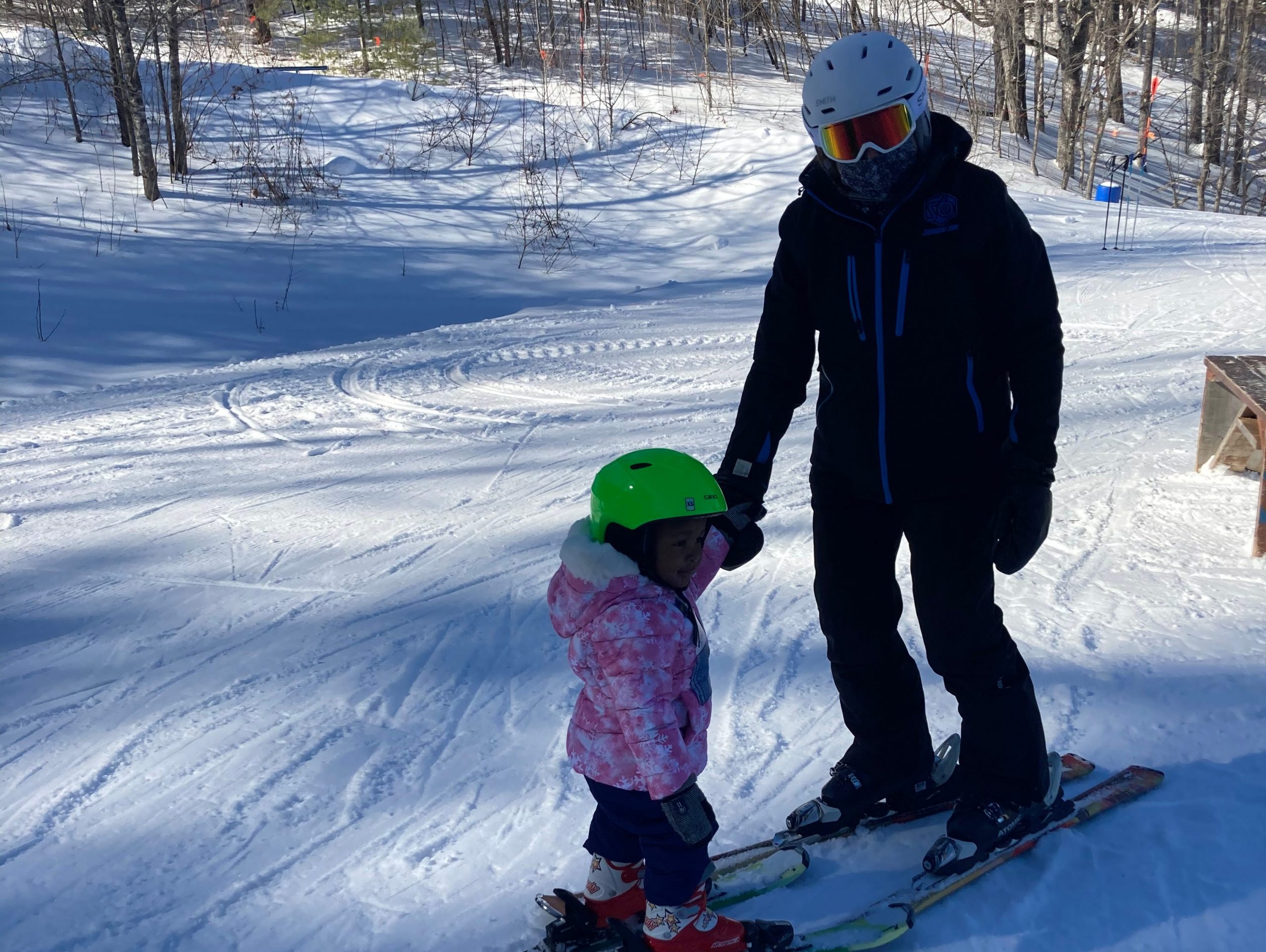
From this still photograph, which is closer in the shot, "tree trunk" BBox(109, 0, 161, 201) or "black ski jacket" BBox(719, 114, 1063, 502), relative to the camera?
"black ski jacket" BBox(719, 114, 1063, 502)

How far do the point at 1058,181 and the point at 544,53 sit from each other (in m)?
9.57

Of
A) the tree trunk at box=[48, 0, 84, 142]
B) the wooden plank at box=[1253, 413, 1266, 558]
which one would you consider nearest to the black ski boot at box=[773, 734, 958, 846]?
the wooden plank at box=[1253, 413, 1266, 558]

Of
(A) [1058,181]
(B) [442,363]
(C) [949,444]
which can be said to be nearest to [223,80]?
(B) [442,363]

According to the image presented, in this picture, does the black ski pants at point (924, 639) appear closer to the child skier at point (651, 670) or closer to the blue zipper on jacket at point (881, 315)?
the blue zipper on jacket at point (881, 315)

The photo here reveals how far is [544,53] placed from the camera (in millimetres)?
19750

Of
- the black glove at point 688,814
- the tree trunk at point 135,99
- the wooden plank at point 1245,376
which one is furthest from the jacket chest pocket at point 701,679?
the tree trunk at point 135,99

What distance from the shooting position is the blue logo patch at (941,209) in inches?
89.9

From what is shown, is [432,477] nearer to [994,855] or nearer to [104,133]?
[994,855]

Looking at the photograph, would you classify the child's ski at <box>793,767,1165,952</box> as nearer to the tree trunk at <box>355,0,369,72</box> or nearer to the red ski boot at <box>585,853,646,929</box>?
the red ski boot at <box>585,853,646,929</box>

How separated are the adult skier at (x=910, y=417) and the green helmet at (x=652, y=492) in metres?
0.51

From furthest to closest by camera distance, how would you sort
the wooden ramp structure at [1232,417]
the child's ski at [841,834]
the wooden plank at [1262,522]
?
1. the wooden ramp structure at [1232,417]
2. the wooden plank at [1262,522]
3. the child's ski at [841,834]

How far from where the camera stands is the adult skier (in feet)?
7.53

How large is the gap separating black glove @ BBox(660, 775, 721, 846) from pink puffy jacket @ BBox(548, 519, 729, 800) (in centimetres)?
3

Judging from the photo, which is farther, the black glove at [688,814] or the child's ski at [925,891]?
the child's ski at [925,891]
